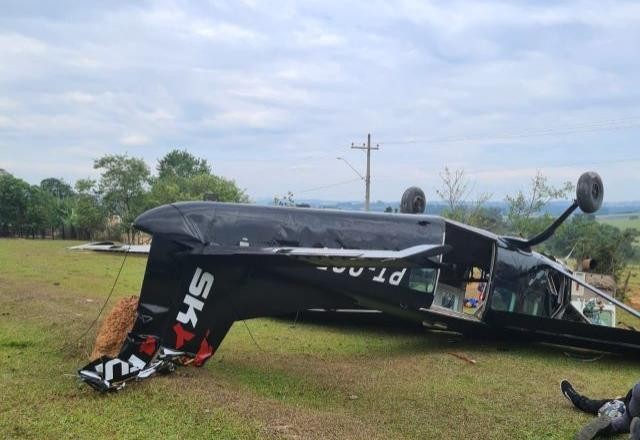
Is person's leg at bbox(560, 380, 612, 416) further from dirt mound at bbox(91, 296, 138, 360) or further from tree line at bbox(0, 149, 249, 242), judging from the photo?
tree line at bbox(0, 149, 249, 242)

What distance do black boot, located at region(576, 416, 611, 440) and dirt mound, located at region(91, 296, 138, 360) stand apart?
5597mm

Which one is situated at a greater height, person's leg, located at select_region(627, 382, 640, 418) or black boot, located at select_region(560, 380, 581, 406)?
person's leg, located at select_region(627, 382, 640, 418)

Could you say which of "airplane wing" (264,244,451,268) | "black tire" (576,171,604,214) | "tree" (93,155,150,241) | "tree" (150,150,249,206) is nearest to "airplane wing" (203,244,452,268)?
"airplane wing" (264,244,451,268)

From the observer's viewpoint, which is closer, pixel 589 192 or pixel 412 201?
pixel 589 192

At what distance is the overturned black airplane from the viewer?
707 centimetres

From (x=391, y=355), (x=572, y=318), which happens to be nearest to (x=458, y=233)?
(x=391, y=355)

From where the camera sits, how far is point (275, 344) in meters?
10.4

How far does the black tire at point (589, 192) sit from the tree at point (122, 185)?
57443mm

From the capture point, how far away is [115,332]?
811 cm

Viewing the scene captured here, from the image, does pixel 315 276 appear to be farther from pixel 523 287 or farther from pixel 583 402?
pixel 523 287

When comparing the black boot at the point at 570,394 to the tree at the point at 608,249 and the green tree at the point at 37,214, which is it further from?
the green tree at the point at 37,214

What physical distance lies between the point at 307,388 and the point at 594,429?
133 inches

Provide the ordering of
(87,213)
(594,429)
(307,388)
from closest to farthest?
(594,429) → (307,388) → (87,213)

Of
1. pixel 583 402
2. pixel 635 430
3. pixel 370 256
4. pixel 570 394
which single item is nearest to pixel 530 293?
pixel 570 394
